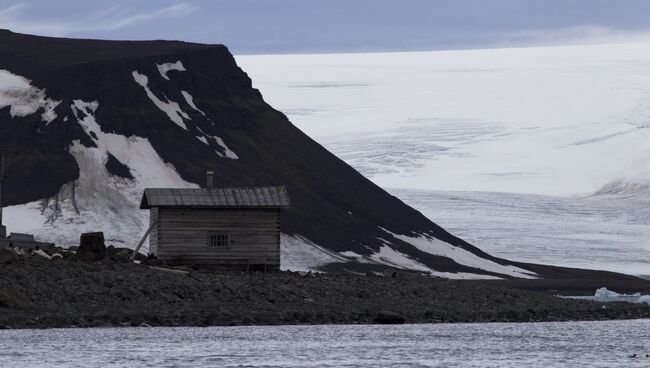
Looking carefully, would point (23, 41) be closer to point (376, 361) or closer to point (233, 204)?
point (233, 204)

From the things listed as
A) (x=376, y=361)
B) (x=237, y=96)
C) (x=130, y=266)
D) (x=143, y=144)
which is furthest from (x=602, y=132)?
(x=376, y=361)

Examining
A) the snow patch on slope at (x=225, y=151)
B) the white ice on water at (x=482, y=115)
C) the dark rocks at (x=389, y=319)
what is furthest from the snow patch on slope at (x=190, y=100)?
the dark rocks at (x=389, y=319)

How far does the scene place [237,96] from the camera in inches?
3531

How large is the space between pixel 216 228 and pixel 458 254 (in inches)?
1080

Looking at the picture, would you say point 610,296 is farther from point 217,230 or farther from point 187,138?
point 187,138

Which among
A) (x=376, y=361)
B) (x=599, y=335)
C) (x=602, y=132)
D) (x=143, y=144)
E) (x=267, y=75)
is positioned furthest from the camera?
(x=267, y=75)

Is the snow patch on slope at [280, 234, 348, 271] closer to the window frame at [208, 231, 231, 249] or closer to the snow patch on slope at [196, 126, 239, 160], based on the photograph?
the snow patch on slope at [196, 126, 239, 160]

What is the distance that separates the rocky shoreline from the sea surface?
1709mm

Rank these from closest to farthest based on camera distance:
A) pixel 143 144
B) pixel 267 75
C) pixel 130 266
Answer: pixel 130 266 < pixel 143 144 < pixel 267 75

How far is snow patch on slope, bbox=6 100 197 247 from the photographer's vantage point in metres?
69.8

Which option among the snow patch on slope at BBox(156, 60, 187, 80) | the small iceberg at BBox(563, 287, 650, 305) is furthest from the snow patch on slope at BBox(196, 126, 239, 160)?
the small iceberg at BBox(563, 287, 650, 305)

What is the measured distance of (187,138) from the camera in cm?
8144

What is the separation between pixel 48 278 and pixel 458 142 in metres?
88.6

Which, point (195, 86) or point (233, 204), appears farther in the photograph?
A: point (195, 86)
